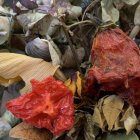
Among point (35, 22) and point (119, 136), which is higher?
point (35, 22)

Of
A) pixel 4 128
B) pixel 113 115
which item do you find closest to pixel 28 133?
pixel 4 128

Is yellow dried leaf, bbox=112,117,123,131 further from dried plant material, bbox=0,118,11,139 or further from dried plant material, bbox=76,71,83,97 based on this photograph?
dried plant material, bbox=0,118,11,139

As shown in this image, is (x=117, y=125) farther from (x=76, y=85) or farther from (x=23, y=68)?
(x=23, y=68)

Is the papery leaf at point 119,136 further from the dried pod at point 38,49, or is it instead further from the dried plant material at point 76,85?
the dried pod at point 38,49

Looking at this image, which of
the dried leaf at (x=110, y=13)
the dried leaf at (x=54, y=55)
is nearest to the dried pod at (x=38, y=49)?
the dried leaf at (x=54, y=55)

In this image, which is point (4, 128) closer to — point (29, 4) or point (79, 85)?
point (79, 85)

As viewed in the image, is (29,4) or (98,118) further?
(29,4)

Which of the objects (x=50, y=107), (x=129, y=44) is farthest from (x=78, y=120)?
(x=129, y=44)
